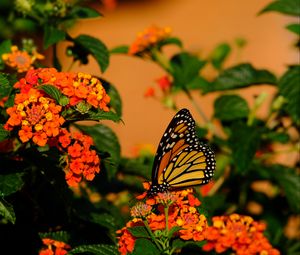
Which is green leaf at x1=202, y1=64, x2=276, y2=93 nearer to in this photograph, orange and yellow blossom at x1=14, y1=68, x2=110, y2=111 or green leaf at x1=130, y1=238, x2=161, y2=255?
orange and yellow blossom at x1=14, y1=68, x2=110, y2=111

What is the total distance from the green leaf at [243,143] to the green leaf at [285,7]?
0.52 metres

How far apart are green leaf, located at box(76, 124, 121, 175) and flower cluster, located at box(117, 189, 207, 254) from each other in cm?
59

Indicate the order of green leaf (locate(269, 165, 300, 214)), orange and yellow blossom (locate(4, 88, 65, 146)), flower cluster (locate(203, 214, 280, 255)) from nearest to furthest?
orange and yellow blossom (locate(4, 88, 65, 146)), flower cluster (locate(203, 214, 280, 255)), green leaf (locate(269, 165, 300, 214))

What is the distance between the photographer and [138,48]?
2996 millimetres

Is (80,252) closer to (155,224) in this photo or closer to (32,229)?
(155,224)

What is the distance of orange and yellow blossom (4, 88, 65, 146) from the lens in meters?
1.72

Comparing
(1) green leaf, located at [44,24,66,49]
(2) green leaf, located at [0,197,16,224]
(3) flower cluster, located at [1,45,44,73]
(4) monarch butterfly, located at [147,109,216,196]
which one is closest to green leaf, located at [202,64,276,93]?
(4) monarch butterfly, located at [147,109,216,196]

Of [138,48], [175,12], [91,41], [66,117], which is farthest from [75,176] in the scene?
[175,12]

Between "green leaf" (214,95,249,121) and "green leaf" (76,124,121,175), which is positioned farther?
"green leaf" (214,95,249,121)

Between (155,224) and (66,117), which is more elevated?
(66,117)

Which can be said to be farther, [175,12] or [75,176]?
[175,12]

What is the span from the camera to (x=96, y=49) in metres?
2.52

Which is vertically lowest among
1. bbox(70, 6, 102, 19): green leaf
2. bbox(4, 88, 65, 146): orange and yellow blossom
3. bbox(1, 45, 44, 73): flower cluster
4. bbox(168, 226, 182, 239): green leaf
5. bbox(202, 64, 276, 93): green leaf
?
bbox(168, 226, 182, 239): green leaf

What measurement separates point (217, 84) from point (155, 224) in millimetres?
1294
